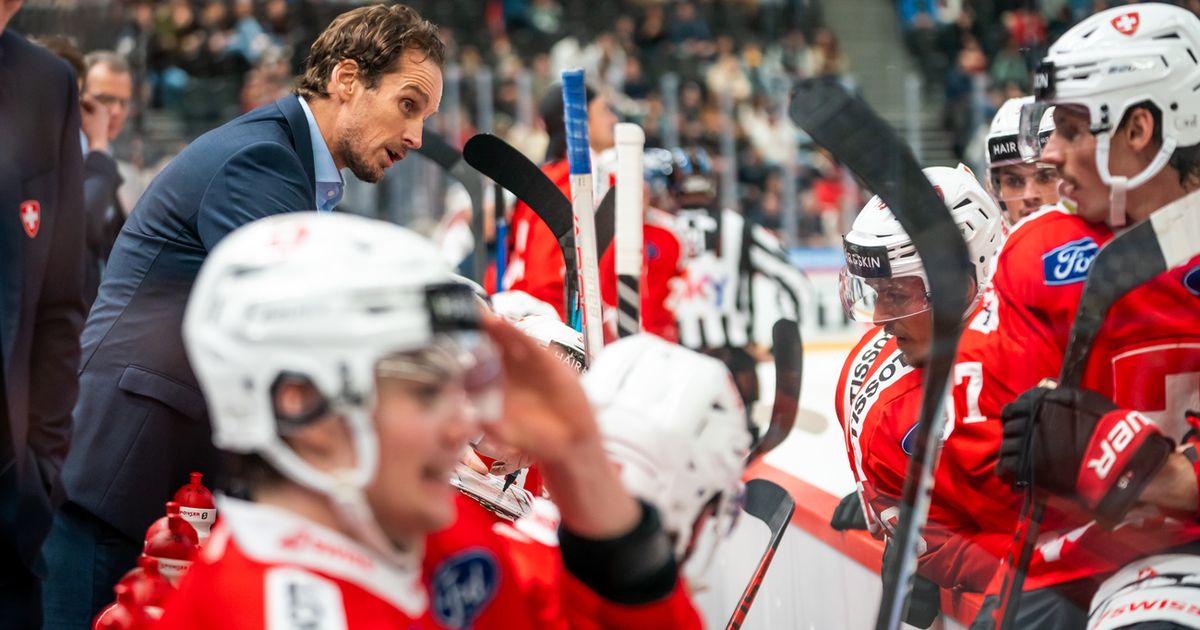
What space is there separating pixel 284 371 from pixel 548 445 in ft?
0.80

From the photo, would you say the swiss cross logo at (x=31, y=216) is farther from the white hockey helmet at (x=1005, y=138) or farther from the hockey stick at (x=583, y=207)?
the white hockey helmet at (x=1005, y=138)

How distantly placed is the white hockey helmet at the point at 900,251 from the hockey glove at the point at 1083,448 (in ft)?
1.60

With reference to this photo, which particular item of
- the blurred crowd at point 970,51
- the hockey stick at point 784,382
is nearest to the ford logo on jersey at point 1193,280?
the hockey stick at point 784,382

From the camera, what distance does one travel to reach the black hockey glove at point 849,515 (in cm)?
274

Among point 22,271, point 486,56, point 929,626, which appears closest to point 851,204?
point 486,56

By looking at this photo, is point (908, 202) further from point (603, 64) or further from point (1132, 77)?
point (603, 64)

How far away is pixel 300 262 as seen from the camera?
1.12 m

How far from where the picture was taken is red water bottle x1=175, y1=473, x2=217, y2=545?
188cm

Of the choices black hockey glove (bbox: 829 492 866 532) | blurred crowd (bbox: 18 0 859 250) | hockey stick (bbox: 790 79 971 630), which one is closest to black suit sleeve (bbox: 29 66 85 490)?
hockey stick (bbox: 790 79 971 630)

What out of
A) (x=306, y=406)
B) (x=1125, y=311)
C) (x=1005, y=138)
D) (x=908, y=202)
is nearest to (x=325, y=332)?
(x=306, y=406)

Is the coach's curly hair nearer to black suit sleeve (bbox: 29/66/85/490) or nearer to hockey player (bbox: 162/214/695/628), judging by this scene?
black suit sleeve (bbox: 29/66/85/490)

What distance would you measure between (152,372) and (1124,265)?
1366 mm

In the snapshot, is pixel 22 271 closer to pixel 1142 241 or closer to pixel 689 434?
pixel 689 434

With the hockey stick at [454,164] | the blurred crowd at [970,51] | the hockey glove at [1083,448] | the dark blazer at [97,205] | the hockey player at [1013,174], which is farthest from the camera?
the blurred crowd at [970,51]
